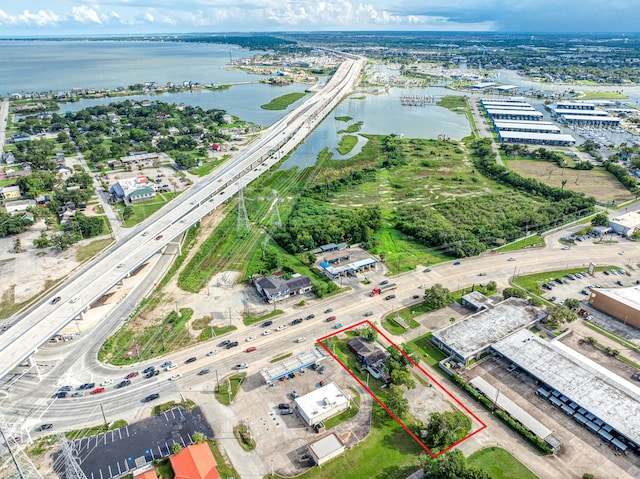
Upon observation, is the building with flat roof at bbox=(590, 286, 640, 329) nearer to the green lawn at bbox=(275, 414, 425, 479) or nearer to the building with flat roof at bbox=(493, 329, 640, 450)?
the building with flat roof at bbox=(493, 329, 640, 450)

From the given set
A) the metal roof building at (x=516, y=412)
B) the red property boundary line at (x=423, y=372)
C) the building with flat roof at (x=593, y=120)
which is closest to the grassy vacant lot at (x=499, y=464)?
the red property boundary line at (x=423, y=372)

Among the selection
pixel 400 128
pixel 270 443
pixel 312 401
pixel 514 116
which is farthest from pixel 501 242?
pixel 514 116

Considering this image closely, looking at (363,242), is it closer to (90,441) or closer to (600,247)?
(600,247)

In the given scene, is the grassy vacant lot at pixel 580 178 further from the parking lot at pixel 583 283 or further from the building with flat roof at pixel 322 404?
the building with flat roof at pixel 322 404

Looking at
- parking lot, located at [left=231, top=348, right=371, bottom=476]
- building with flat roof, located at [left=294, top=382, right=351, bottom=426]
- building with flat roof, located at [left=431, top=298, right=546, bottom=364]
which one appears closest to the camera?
parking lot, located at [left=231, top=348, right=371, bottom=476]

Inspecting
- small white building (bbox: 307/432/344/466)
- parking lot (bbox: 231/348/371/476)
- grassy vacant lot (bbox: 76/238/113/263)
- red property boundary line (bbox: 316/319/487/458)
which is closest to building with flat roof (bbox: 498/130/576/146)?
red property boundary line (bbox: 316/319/487/458)
